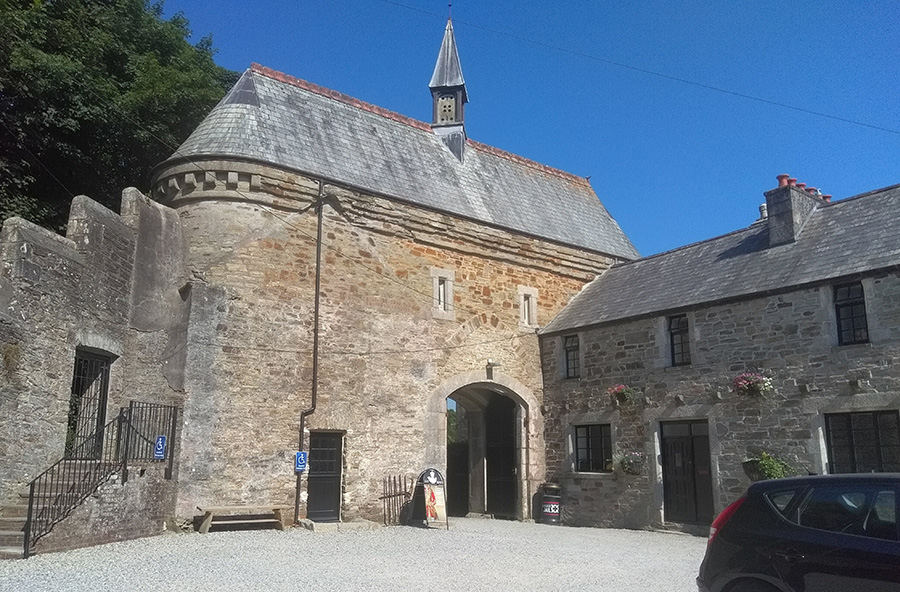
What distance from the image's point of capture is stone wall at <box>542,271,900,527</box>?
11.9m

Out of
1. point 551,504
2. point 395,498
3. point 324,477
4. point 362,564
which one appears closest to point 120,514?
point 362,564

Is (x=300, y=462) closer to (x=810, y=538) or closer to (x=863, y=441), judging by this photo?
(x=863, y=441)

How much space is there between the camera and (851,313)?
1230cm

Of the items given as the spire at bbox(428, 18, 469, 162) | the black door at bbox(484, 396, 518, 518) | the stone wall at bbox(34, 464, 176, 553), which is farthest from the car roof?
the spire at bbox(428, 18, 469, 162)

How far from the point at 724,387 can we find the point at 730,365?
430 millimetres

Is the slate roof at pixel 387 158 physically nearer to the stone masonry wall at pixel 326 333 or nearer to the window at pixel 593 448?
the stone masonry wall at pixel 326 333

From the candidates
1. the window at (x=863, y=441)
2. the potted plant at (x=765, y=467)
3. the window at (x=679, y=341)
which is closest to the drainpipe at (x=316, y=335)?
the window at (x=679, y=341)

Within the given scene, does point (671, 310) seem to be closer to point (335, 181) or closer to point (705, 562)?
point (335, 181)

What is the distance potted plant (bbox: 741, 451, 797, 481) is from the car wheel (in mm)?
7884

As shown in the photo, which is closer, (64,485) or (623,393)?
(64,485)

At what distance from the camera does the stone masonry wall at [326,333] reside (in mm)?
12797

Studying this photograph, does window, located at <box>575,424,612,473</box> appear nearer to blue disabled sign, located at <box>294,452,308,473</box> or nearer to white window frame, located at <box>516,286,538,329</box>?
white window frame, located at <box>516,286,538,329</box>

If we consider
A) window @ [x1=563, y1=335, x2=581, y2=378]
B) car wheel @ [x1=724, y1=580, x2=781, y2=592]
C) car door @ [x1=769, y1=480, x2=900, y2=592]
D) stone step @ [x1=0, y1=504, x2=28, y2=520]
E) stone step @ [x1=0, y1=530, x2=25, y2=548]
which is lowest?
stone step @ [x1=0, y1=530, x2=25, y2=548]

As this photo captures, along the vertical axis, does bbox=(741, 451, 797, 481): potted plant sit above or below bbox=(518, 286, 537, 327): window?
below
